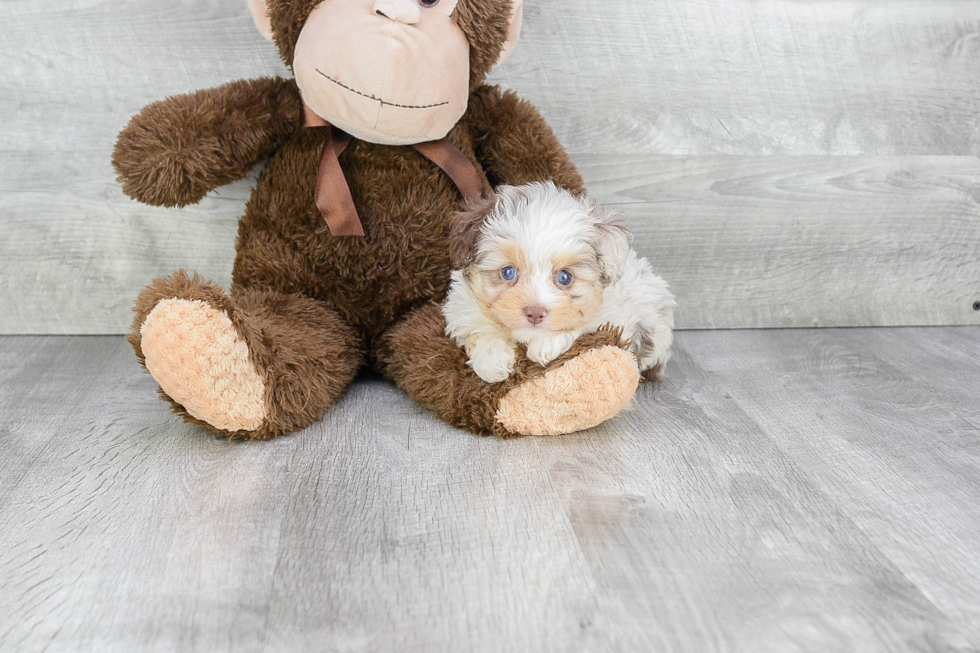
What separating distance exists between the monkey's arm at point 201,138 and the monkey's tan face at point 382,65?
0.12 meters

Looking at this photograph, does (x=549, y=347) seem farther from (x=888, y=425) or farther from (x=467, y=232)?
(x=888, y=425)

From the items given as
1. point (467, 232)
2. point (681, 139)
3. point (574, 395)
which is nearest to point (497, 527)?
point (574, 395)

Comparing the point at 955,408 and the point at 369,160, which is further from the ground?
the point at 369,160

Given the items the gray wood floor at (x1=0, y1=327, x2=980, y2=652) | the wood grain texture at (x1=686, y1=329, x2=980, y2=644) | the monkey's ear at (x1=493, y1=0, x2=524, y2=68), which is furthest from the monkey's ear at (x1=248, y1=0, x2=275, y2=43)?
the wood grain texture at (x1=686, y1=329, x2=980, y2=644)

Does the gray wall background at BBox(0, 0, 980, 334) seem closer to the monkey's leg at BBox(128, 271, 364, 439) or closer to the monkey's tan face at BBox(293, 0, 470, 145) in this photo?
the monkey's tan face at BBox(293, 0, 470, 145)

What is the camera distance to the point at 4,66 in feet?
4.76

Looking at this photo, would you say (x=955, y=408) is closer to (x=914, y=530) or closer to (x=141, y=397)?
(x=914, y=530)

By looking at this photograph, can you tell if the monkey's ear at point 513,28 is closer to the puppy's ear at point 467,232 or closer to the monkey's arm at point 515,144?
the monkey's arm at point 515,144

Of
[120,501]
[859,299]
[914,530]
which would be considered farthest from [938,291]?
[120,501]

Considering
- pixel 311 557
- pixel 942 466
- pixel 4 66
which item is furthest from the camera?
pixel 4 66

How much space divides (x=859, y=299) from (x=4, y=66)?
1.65 metres

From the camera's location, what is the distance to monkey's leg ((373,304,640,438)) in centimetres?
108

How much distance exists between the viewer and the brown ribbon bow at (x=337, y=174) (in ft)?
4.00

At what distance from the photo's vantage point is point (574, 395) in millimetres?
1087
